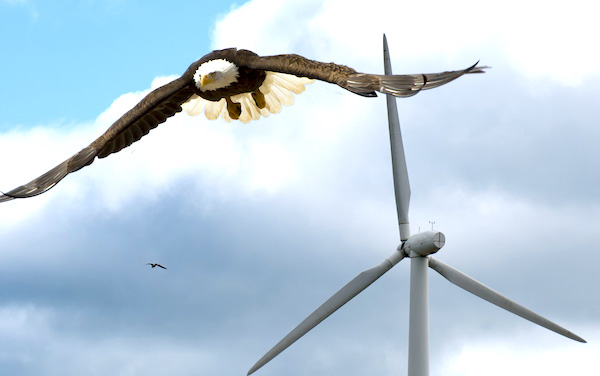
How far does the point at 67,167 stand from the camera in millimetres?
35906

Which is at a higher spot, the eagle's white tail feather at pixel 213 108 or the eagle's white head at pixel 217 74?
the eagle's white tail feather at pixel 213 108

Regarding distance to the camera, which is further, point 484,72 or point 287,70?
point 287,70

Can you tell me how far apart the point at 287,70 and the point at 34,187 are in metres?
7.92

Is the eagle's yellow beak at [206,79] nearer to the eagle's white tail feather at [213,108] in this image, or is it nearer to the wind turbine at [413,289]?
the eagle's white tail feather at [213,108]

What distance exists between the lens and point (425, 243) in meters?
37.7

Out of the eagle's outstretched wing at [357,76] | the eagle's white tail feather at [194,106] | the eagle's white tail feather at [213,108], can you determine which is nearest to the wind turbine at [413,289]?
the eagle's white tail feather at [213,108]

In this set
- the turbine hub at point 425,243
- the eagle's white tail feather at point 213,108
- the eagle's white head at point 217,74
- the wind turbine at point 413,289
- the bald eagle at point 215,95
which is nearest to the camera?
the bald eagle at point 215,95

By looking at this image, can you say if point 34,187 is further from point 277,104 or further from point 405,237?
point 405,237

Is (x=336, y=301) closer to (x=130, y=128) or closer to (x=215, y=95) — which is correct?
(x=215, y=95)

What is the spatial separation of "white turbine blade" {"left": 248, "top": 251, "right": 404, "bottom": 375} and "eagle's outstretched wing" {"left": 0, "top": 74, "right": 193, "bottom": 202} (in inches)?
296

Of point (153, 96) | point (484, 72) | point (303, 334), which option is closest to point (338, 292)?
point (303, 334)

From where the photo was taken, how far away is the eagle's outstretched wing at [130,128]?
35594 millimetres

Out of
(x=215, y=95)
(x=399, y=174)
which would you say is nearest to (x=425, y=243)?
(x=399, y=174)

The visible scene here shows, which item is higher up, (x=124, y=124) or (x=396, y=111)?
(x=396, y=111)
